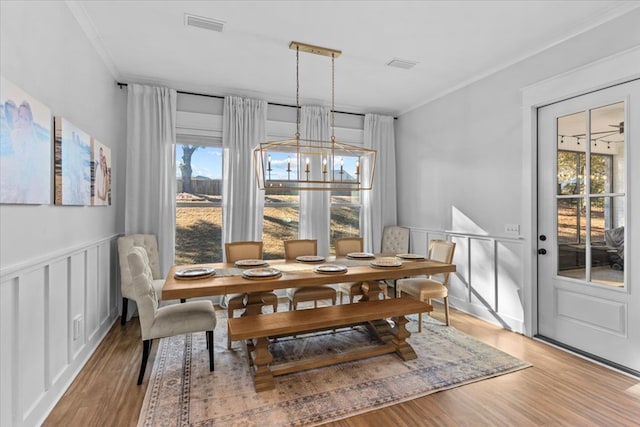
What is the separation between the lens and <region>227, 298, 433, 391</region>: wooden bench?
2389 mm

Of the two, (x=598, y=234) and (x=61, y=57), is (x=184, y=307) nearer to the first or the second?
(x=61, y=57)

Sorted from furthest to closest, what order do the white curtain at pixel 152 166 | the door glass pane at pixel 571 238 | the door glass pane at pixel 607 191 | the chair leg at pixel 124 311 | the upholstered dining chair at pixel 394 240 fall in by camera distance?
the upholstered dining chair at pixel 394 240 → the white curtain at pixel 152 166 → the chair leg at pixel 124 311 → the door glass pane at pixel 571 238 → the door glass pane at pixel 607 191

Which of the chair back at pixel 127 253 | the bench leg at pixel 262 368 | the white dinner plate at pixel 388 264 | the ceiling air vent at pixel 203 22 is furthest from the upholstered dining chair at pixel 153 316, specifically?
the ceiling air vent at pixel 203 22

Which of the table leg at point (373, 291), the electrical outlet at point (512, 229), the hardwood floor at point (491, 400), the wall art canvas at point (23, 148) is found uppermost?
the wall art canvas at point (23, 148)

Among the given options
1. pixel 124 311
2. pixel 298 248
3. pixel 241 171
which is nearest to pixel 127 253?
pixel 124 311

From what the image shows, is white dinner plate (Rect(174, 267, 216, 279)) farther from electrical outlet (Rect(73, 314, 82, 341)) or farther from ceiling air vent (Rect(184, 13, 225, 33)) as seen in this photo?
ceiling air vent (Rect(184, 13, 225, 33))

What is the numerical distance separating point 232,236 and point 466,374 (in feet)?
10.3

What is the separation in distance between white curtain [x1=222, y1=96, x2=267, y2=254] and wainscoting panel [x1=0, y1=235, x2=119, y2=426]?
5.37ft

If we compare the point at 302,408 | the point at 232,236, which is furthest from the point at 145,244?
the point at 302,408

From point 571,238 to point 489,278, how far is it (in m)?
0.98

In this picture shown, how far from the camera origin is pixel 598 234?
2.84 m

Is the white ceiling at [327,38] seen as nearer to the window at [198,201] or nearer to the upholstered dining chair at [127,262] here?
the window at [198,201]

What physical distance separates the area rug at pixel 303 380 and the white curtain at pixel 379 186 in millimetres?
2143

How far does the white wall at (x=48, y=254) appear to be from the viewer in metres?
1.73
